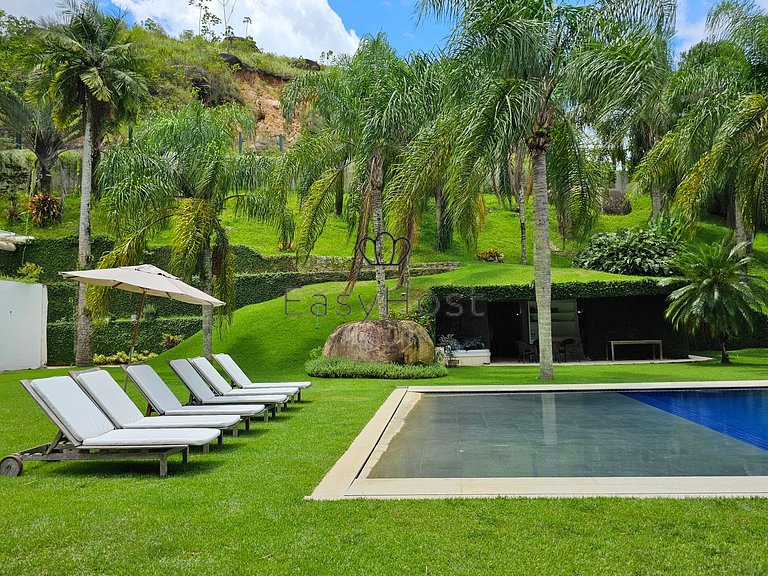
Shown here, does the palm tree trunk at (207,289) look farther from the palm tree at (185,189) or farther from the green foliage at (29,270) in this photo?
the green foliage at (29,270)

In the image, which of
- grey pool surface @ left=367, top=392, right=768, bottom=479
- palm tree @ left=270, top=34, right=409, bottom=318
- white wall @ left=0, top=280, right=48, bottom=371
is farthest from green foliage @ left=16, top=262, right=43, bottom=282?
grey pool surface @ left=367, top=392, right=768, bottom=479

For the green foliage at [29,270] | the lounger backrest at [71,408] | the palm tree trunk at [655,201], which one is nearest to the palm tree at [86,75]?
the green foliage at [29,270]

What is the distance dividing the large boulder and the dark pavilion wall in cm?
849

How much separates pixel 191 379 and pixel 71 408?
338cm

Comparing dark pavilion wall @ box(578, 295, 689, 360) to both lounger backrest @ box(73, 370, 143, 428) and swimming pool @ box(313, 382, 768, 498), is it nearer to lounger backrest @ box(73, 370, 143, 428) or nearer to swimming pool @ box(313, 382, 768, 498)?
swimming pool @ box(313, 382, 768, 498)

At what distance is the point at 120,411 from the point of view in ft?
23.9

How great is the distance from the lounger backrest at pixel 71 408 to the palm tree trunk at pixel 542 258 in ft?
35.5

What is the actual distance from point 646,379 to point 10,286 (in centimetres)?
1993

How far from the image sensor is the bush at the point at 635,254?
23.6m

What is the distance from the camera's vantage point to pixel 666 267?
916 inches

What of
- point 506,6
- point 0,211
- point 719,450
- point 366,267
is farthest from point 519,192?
point 0,211

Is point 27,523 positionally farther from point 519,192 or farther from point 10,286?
point 519,192

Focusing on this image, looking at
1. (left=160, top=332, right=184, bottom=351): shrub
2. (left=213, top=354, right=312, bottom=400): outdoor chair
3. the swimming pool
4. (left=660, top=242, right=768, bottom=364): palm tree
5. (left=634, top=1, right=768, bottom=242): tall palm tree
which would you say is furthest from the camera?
(left=160, top=332, right=184, bottom=351): shrub

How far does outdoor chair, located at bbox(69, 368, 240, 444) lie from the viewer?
7039 millimetres
